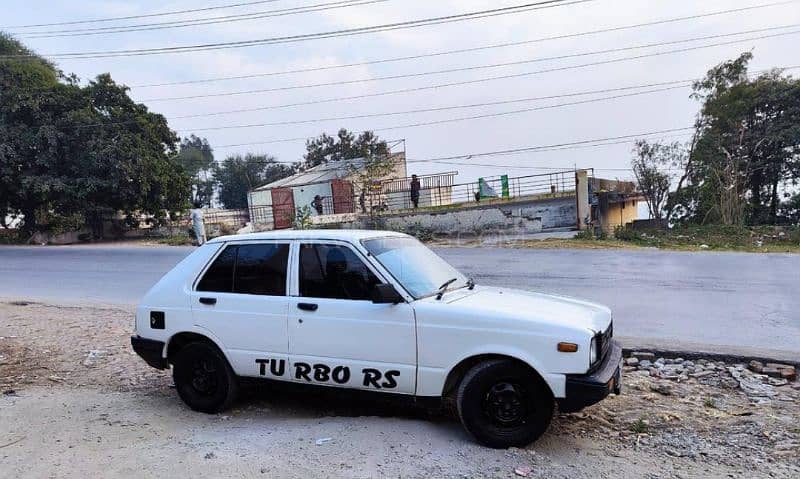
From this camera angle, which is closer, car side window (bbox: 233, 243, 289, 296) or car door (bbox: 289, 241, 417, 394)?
car door (bbox: 289, 241, 417, 394)

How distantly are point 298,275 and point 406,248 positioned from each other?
96cm

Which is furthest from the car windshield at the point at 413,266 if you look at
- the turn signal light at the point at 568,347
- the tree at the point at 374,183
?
the tree at the point at 374,183

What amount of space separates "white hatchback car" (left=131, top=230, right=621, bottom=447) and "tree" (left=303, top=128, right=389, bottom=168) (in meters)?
53.6

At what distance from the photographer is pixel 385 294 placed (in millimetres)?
3938

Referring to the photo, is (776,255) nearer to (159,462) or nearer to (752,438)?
(752,438)

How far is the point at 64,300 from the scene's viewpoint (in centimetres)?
1080

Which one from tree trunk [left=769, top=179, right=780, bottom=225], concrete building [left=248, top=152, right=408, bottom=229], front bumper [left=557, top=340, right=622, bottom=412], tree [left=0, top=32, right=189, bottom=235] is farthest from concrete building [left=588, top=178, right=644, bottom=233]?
tree [left=0, top=32, right=189, bottom=235]

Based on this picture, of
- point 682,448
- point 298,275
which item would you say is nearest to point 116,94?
point 298,275

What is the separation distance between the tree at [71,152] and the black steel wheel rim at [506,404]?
88.1ft

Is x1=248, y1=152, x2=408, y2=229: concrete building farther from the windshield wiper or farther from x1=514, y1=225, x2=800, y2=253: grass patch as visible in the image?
the windshield wiper

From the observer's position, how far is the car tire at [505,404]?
372cm

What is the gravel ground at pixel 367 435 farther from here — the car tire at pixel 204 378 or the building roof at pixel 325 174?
the building roof at pixel 325 174

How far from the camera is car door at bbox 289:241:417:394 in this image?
404cm

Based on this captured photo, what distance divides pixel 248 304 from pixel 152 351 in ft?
4.01
